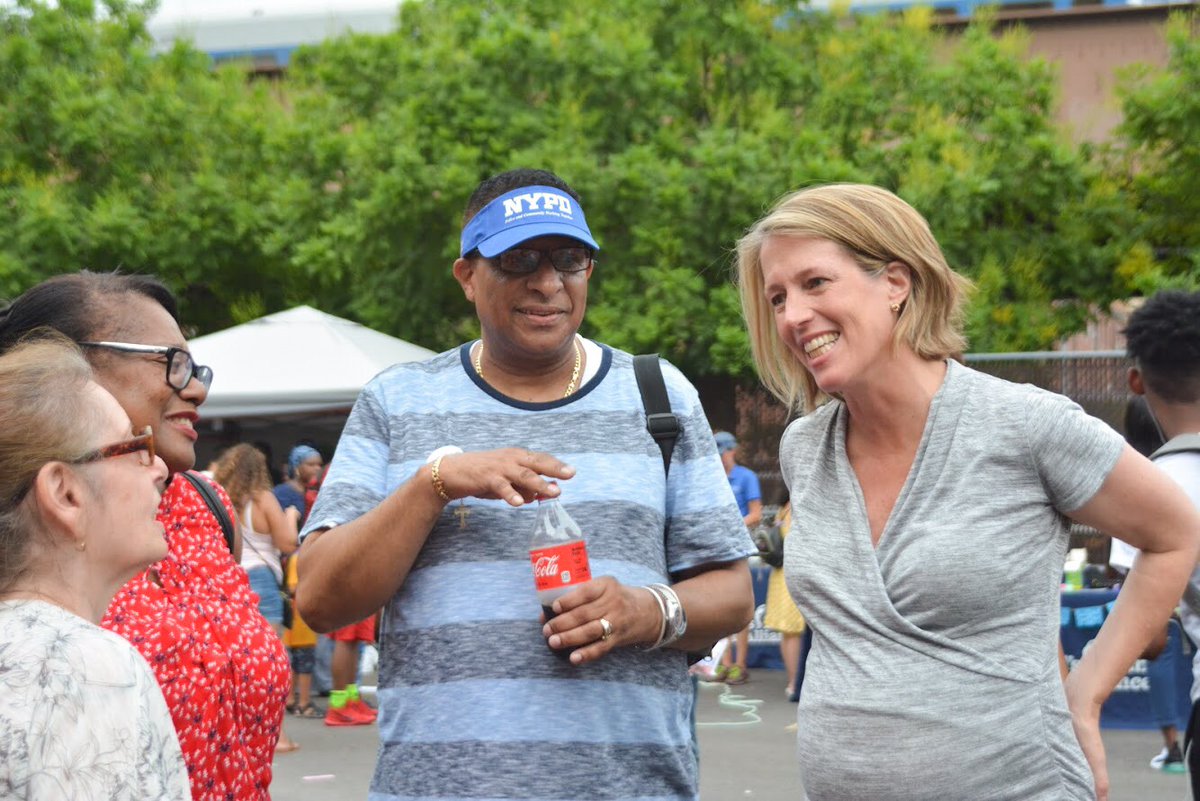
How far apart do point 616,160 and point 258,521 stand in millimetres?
7715

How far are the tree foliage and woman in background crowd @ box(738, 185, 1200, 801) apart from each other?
13256 mm

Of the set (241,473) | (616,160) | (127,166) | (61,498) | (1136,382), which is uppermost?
(127,166)

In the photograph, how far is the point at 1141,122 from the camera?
18500 mm

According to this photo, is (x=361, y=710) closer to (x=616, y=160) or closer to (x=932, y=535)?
(x=616, y=160)

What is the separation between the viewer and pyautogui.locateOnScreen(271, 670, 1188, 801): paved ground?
8.45 metres

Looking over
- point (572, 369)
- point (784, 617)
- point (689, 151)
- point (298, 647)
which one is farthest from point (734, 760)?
point (689, 151)

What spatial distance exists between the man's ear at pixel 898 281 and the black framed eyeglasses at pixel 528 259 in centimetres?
68

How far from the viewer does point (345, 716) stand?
440 inches

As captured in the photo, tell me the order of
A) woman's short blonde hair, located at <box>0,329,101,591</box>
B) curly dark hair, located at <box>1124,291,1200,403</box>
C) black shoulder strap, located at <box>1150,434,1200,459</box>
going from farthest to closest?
1. curly dark hair, located at <box>1124,291,1200,403</box>
2. black shoulder strap, located at <box>1150,434,1200,459</box>
3. woman's short blonde hair, located at <box>0,329,101,591</box>

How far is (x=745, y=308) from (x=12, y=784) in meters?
1.82

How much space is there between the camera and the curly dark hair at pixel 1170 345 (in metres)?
4.07

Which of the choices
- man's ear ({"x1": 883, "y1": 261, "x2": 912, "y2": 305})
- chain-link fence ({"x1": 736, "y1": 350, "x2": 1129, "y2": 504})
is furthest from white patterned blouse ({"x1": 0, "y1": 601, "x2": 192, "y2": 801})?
chain-link fence ({"x1": 736, "y1": 350, "x2": 1129, "y2": 504})

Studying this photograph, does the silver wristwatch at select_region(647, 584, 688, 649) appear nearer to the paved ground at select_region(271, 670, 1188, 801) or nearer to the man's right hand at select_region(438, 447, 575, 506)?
the man's right hand at select_region(438, 447, 575, 506)

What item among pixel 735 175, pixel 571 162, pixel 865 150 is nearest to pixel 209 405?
pixel 571 162
